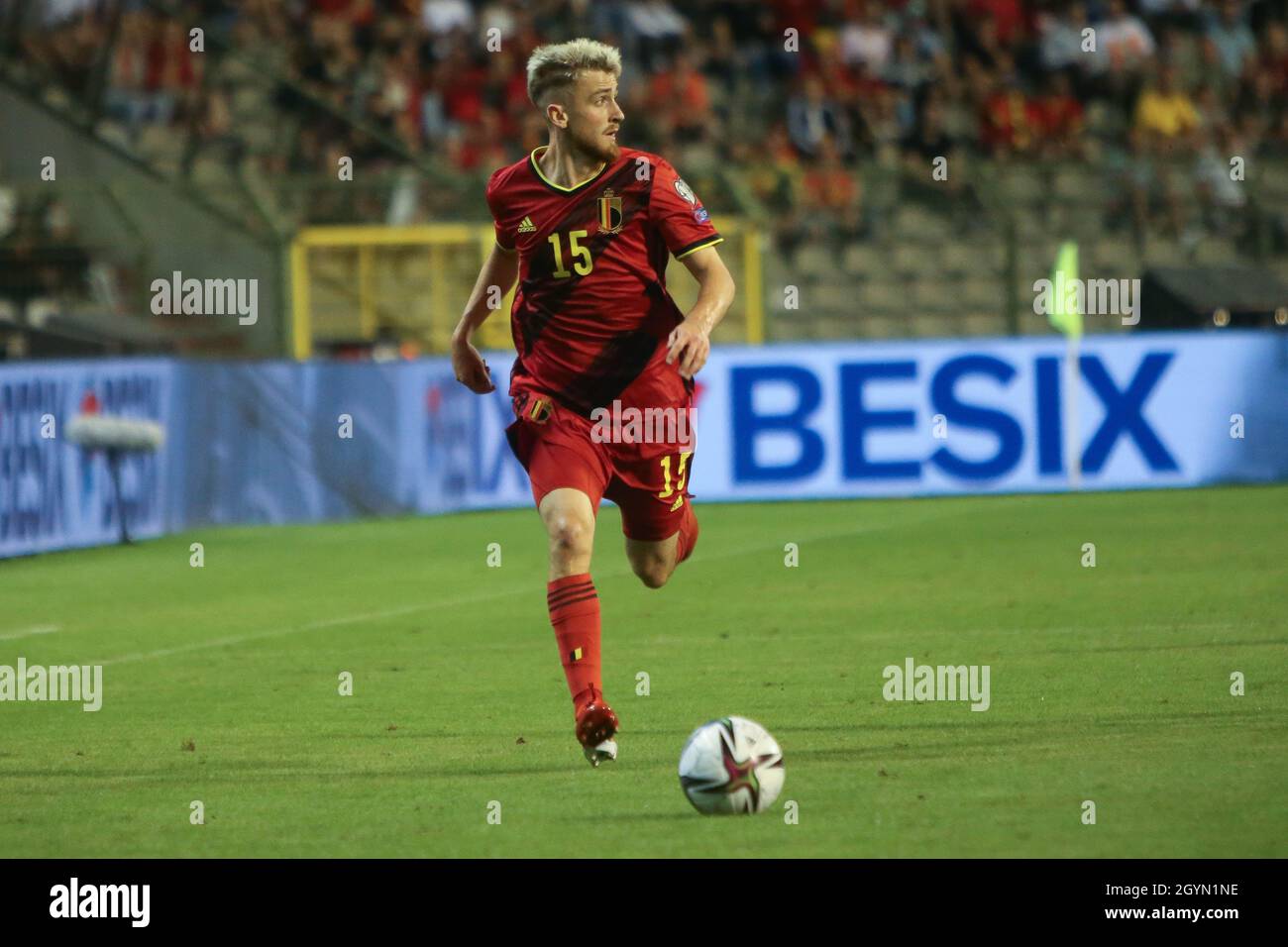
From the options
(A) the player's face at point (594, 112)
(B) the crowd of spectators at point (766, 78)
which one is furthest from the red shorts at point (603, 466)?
(B) the crowd of spectators at point (766, 78)

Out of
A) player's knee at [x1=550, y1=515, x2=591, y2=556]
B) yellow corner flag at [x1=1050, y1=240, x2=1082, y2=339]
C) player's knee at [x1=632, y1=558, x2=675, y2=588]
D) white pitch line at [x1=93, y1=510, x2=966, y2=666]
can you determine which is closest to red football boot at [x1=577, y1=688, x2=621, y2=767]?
player's knee at [x1=550, y1=515, x2=591, y2=556]

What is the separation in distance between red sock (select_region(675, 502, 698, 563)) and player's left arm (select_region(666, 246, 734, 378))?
838 millimetres

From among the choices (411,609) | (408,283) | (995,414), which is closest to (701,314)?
(411,609)

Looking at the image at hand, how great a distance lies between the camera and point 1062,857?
5.89m

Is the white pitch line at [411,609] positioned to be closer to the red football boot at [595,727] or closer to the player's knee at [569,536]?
the player's knee at [569,536]

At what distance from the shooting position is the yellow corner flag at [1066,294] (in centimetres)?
2034

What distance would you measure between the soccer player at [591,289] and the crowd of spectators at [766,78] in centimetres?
1503

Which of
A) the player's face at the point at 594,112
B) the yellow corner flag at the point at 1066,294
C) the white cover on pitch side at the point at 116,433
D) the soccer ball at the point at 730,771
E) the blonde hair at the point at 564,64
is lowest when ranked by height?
the soccer ball at the point at 730,771

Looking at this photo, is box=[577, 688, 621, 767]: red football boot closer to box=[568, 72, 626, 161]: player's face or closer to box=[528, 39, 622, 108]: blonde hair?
box=[568, 72, 626, 161]: player's face

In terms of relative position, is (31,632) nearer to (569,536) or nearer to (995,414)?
(569,536)

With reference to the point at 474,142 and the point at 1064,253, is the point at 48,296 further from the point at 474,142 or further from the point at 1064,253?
the point at 1064,253

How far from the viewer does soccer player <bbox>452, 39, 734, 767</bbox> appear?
8.19 metres

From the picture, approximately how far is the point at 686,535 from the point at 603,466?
0.89 metres

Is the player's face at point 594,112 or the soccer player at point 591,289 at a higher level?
the player's face at point 594,112
